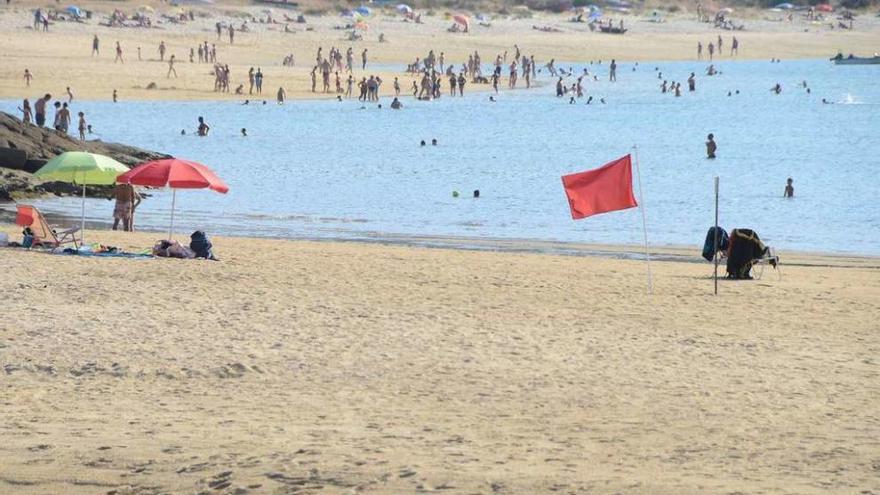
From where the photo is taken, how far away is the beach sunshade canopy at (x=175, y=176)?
18484 millimetres

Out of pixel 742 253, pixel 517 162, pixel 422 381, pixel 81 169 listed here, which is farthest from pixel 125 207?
pixel 517 162

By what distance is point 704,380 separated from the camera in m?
12.2

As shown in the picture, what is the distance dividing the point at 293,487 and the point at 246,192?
24252 mm

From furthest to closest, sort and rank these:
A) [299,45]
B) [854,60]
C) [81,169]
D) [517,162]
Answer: [854,60] < [299,45] < [517,162] < [81,169]

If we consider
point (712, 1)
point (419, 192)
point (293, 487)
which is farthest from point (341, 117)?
point (712, 1)

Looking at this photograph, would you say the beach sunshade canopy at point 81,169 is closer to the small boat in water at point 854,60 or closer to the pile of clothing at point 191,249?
the pile of clothing at point 191,249

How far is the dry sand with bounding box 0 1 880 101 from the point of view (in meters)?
58.2

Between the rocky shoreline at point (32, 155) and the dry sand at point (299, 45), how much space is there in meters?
21.7

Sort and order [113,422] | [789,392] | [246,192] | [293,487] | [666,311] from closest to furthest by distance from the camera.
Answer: [293,487]
[113,422]
[789,392]
[666,311]
[246,192]

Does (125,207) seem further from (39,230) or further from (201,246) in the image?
(201,246)

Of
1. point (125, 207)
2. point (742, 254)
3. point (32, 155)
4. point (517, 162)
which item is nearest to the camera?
point (742, 254)

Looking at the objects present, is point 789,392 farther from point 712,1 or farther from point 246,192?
point 712,1

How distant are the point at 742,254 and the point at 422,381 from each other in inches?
323

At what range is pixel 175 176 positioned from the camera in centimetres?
1852
